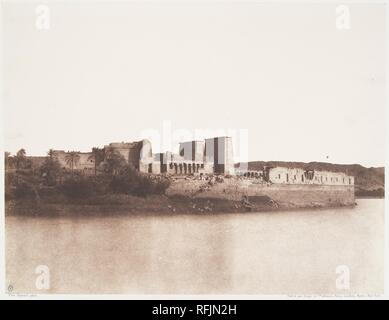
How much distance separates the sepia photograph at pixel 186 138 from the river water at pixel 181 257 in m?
0.01

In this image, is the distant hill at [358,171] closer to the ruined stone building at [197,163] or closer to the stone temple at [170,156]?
the ruined stone building at [197,163]

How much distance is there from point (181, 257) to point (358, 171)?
6.74 feet

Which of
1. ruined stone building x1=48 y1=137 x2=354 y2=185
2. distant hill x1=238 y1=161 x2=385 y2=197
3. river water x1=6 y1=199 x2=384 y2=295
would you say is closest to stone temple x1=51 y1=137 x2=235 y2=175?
ruined stone building x1=48 y1=137 x2=354 y2=185

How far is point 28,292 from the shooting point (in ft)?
13.5

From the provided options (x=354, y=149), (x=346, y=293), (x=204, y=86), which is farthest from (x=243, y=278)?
(x=204, y=86)

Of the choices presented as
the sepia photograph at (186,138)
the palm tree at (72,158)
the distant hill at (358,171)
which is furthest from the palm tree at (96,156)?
the distant hill at (358,171)

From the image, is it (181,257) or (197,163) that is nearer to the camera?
(181,257)

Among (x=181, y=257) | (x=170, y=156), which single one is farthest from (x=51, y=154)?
(x=181, y=257)

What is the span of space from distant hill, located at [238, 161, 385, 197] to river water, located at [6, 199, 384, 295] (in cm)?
12

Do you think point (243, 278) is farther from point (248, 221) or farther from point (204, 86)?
point (204, 86)

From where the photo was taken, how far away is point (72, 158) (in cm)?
416

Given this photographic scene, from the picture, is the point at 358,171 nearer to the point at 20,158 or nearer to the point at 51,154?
the point at 51,154

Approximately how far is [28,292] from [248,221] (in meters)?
2.41

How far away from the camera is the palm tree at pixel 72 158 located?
163 inches
